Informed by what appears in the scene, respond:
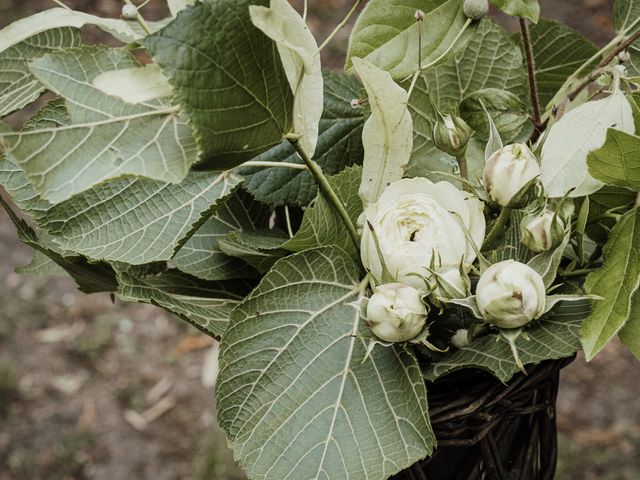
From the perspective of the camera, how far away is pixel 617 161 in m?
0.47

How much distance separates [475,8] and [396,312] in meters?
0.23

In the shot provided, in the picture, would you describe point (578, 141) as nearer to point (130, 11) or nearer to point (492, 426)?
point (492, 426)

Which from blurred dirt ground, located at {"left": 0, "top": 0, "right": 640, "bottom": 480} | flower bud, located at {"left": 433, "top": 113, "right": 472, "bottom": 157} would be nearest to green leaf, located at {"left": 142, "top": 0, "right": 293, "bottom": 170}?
flower bud, located at {"left": 433, "top": 113, "right": 472, "bottom": 157}

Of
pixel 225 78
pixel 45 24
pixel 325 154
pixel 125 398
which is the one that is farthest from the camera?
pixel 125 398

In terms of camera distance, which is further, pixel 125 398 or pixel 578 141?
pixel 125 398

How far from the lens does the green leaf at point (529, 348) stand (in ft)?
1.57

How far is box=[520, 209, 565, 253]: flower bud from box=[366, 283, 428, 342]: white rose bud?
0.07 m

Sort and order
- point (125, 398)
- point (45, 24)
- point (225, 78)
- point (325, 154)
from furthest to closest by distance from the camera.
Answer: point (125, 398) < point (325, 154) < point (45, 24) < point (225, 78)

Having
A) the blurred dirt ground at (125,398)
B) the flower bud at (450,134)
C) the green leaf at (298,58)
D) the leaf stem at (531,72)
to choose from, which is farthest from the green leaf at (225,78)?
the blurred dirt ground at (125,398)

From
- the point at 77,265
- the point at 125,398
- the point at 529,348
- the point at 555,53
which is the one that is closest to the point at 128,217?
the point at 77,265

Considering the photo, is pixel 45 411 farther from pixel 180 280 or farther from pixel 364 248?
pixel 364 248

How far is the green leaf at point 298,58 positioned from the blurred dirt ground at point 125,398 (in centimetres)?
99

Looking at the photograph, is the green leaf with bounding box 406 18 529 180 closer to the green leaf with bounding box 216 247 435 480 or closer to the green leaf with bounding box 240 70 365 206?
the green leaf with bounding box 240 70 365 206

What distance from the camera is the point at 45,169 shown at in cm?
42
